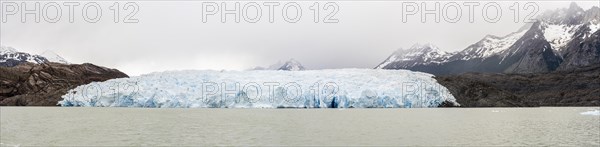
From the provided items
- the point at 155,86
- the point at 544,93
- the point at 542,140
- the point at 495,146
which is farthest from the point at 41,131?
the point at 544,93

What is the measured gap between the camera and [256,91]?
196ft

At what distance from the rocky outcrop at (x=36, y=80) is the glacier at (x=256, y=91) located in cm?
1302

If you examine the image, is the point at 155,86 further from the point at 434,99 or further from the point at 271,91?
the point at 434,99

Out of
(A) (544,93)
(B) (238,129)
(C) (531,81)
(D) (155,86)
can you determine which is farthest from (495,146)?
(C) (531,81)

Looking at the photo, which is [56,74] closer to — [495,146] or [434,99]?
[434,99]

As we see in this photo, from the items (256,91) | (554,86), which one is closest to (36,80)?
(256,91)

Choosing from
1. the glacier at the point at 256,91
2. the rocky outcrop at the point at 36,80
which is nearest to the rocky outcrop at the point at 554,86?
the glacier at the point at 256,91

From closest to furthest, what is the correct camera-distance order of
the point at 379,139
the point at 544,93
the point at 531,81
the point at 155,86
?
the point at 379,139 → the point at 155,86 → the point at 544,93 → the point at 531,81

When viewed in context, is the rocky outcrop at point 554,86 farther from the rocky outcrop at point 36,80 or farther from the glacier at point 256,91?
the rocky outcrop at point 36,80

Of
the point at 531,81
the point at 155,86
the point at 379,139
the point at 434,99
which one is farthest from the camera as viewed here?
the point at 531,81

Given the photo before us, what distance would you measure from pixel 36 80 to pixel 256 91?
132 feet

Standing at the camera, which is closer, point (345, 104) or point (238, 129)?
point (238, 129)

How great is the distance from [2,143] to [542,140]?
1994 centimetres

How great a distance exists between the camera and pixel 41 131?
2408cm
